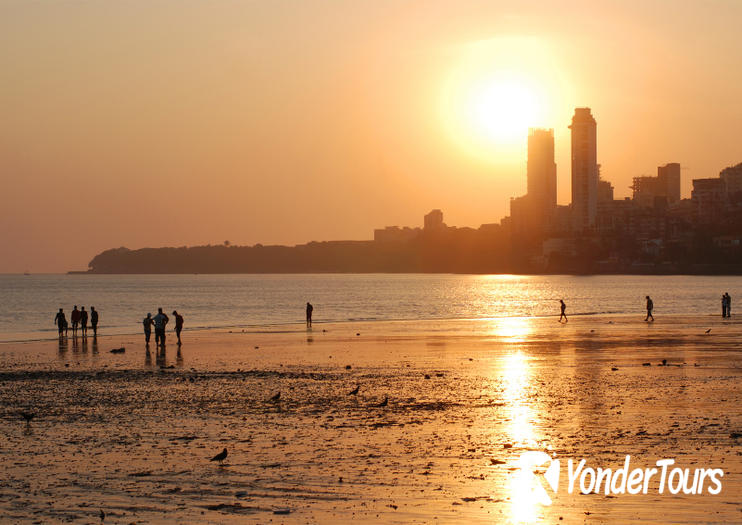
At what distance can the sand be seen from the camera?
12031mm

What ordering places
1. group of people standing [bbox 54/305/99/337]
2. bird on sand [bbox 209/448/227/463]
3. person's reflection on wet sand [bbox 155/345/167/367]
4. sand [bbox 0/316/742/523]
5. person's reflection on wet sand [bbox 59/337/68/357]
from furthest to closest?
group of people standing [bbox 54/305/99/337]
person's reflection on wet sand [bbox 59/337/68/357]
person's reflection on wet sand [bbox 155/345/167/367]
bird on sand [bbox 209/448/227/463]
sand [bbox 0/316/742/523]

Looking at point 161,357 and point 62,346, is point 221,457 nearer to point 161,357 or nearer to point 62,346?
point 161,357

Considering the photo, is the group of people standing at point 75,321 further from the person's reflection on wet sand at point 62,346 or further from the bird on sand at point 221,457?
the bird on sand at point 221,457

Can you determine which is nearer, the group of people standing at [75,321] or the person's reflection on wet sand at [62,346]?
the person's reflection on wet sand at [62,346]

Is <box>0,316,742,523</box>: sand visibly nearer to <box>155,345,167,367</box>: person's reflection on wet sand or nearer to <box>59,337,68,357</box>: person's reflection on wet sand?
<box>155,345,167,367</box>: person's reflection on wet sand

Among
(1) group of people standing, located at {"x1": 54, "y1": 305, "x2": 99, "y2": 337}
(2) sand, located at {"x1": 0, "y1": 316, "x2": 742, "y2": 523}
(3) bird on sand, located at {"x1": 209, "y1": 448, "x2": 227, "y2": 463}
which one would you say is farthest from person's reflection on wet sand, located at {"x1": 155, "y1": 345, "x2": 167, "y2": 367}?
(3) bird on sand, located at {"x1": 209, "y1": 448, "x2": 227, "y2": 463}

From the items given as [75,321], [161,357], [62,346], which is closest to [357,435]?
[161,357]

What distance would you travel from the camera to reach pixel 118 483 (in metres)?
13.6

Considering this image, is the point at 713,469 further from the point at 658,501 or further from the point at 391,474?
the point at 391,474

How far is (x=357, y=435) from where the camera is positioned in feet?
56.3

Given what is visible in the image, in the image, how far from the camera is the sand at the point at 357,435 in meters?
12.0

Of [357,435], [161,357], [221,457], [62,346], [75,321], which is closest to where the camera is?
[221,457]

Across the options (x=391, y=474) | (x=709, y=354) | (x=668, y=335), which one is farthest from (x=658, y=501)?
(x=668, y=335)

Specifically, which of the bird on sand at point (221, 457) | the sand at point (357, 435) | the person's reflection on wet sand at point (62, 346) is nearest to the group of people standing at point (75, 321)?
the person's reflection on wet sand at point (62, 346)
